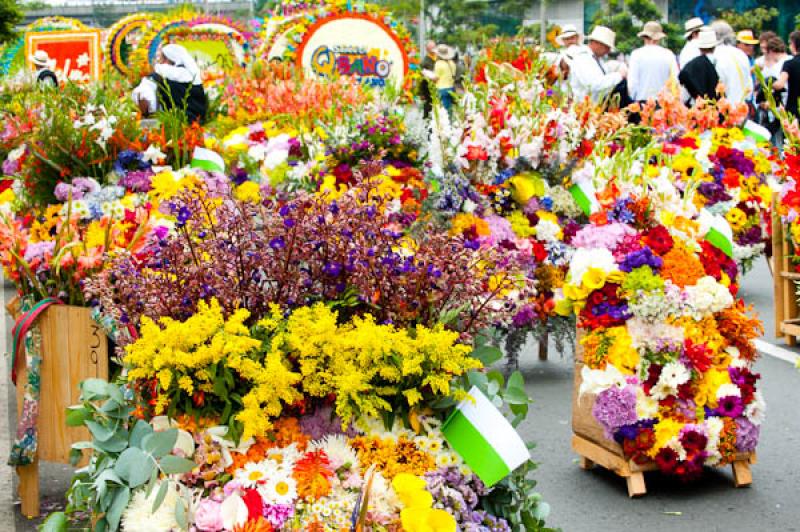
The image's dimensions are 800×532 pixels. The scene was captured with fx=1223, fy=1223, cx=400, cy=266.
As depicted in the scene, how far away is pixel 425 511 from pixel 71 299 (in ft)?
7.86

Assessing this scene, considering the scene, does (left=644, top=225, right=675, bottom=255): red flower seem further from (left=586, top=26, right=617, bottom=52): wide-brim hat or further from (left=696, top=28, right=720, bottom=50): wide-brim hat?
(left=586, top=26, right=617, bottom=52): wide-brim hat

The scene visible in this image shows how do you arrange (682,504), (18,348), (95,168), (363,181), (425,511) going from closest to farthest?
(425,511), (363,181), (18,348), (682,504), (95,168)

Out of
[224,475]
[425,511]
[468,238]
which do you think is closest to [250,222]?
[224,475]

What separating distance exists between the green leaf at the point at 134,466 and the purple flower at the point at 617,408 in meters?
2.65

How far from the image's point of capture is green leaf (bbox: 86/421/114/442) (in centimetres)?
297

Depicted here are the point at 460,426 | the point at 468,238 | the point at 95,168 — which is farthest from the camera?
the point at 468,238

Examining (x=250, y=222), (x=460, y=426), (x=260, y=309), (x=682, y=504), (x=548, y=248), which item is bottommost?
(x=682, y=504)

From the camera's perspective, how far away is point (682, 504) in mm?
5133

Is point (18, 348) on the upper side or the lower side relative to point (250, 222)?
lower

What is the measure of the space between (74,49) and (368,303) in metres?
26.3

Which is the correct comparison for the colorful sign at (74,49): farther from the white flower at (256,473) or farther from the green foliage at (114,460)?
the white flower at (256,473)

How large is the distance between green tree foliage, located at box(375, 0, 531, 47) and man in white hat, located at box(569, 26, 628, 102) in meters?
29.8

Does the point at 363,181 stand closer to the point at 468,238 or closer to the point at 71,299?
the point at 71,299

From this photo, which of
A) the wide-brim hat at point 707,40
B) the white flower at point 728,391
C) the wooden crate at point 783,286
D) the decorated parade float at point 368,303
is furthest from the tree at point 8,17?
the white flower at point 728,391
